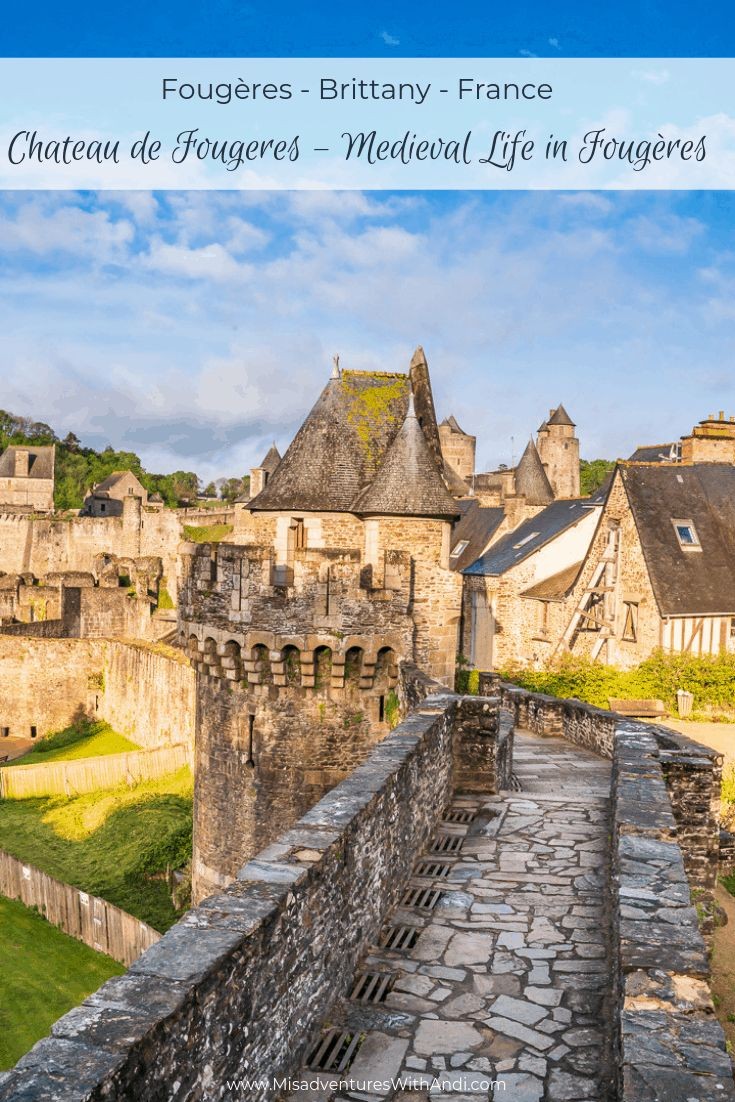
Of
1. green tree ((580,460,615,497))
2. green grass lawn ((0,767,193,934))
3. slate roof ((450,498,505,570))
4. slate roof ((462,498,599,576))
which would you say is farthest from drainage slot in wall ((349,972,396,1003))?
green tree ((580,460,615,497))

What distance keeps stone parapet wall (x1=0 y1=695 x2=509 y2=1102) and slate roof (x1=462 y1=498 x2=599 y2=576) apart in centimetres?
2199

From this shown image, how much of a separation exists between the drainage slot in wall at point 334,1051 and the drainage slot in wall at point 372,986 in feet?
1.17

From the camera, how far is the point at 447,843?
280 inches

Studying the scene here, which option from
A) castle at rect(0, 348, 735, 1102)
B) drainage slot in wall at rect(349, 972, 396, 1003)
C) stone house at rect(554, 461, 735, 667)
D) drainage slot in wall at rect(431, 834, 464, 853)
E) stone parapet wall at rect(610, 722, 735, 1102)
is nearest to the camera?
stone parapet wall at rect(610, 722, 735, 1102)

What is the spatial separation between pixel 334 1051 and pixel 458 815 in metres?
3.74

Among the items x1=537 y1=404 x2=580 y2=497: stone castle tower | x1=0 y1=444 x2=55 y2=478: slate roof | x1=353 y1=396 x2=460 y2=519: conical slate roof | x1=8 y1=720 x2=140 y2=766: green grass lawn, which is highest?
x1=537 y1=404 x2=580 y2=497: stone castle tower

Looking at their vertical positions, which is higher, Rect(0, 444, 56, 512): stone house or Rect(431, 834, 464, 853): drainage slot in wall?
Rect(0, 444, 56, 512): stone house

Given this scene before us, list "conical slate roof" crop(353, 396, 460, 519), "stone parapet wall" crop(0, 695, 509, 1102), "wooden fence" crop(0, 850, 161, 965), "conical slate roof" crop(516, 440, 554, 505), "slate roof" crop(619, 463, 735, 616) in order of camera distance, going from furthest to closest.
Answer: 1. "conical slate roof" crop(516, 440, 554, 505)
2. "slate roof" crop(619, 463, 735, 616)
3. "wooden fence" crop(0, 850, 161, 965)
4. "conical slate roof" crop(353, 396, 460, 519)
5. "stone parapet wall" crop(0, 695, 509, 1102)

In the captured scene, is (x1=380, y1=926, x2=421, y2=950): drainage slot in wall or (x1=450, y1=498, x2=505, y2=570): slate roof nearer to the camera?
(x1=380, y1=926, x2=421, y2=950): drainage slot in wall

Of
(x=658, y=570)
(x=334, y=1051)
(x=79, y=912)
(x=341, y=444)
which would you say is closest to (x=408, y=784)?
(x=334, y=1051)

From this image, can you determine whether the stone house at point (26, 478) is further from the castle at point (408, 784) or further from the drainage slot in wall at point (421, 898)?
the drainage slot in wall at point (421, 898)

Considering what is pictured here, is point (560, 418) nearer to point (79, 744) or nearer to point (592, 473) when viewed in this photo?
point (592, 473)

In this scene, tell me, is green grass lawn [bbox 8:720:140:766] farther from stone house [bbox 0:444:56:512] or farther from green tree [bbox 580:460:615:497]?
green tree [bbox 580:460:615:497]

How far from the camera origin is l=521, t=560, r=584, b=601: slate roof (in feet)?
81.9
